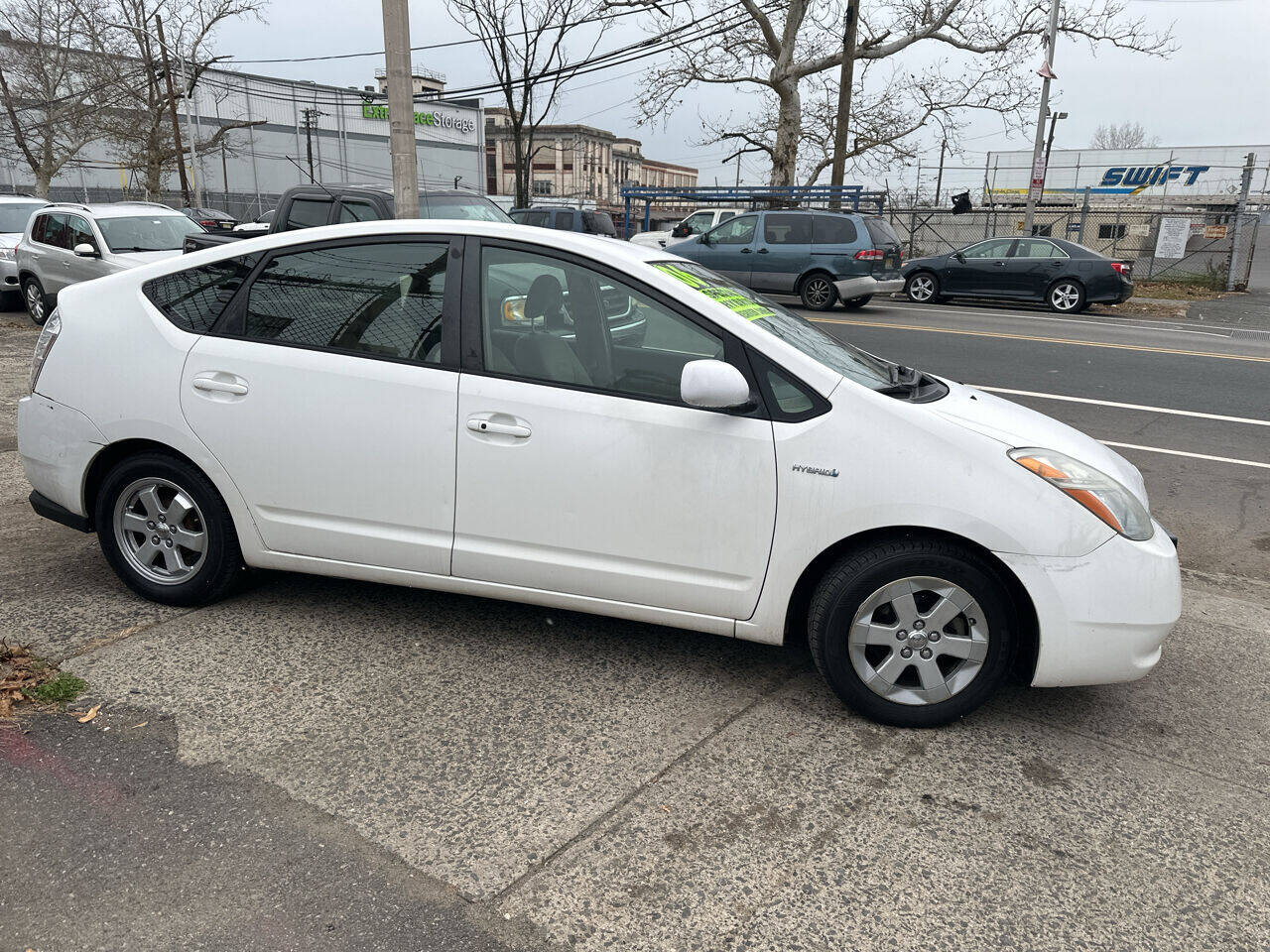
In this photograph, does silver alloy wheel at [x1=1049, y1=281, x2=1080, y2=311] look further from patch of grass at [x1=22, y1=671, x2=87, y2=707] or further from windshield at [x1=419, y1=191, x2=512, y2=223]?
patch of grass at [x1=22, y1=671, x2=87, y2=707]

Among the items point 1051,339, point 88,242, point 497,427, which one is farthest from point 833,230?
point 497,427

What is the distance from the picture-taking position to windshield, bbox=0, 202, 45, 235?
566 inches

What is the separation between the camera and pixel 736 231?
688 inches

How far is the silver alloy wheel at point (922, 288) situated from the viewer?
1950cm

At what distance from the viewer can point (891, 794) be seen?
2.79 metres

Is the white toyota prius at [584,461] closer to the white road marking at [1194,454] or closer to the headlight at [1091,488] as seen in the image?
the headlight at [1091,488]

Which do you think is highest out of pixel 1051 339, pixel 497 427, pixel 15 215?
pixel 15 215

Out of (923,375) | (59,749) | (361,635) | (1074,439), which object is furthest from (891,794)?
(59,749)

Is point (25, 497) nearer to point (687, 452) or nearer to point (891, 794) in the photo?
point (687, 452)

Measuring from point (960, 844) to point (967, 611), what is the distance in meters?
0.75

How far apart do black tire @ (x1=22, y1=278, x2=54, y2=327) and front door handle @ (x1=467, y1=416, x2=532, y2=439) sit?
1147 centimetres

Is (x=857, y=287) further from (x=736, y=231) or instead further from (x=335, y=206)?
(x=335, y=206)

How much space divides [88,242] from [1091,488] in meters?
12.1

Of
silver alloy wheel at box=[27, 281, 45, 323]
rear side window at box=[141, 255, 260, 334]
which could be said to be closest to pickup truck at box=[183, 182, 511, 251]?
silver alloy wheel at box=[27, 281, 45, 323]
